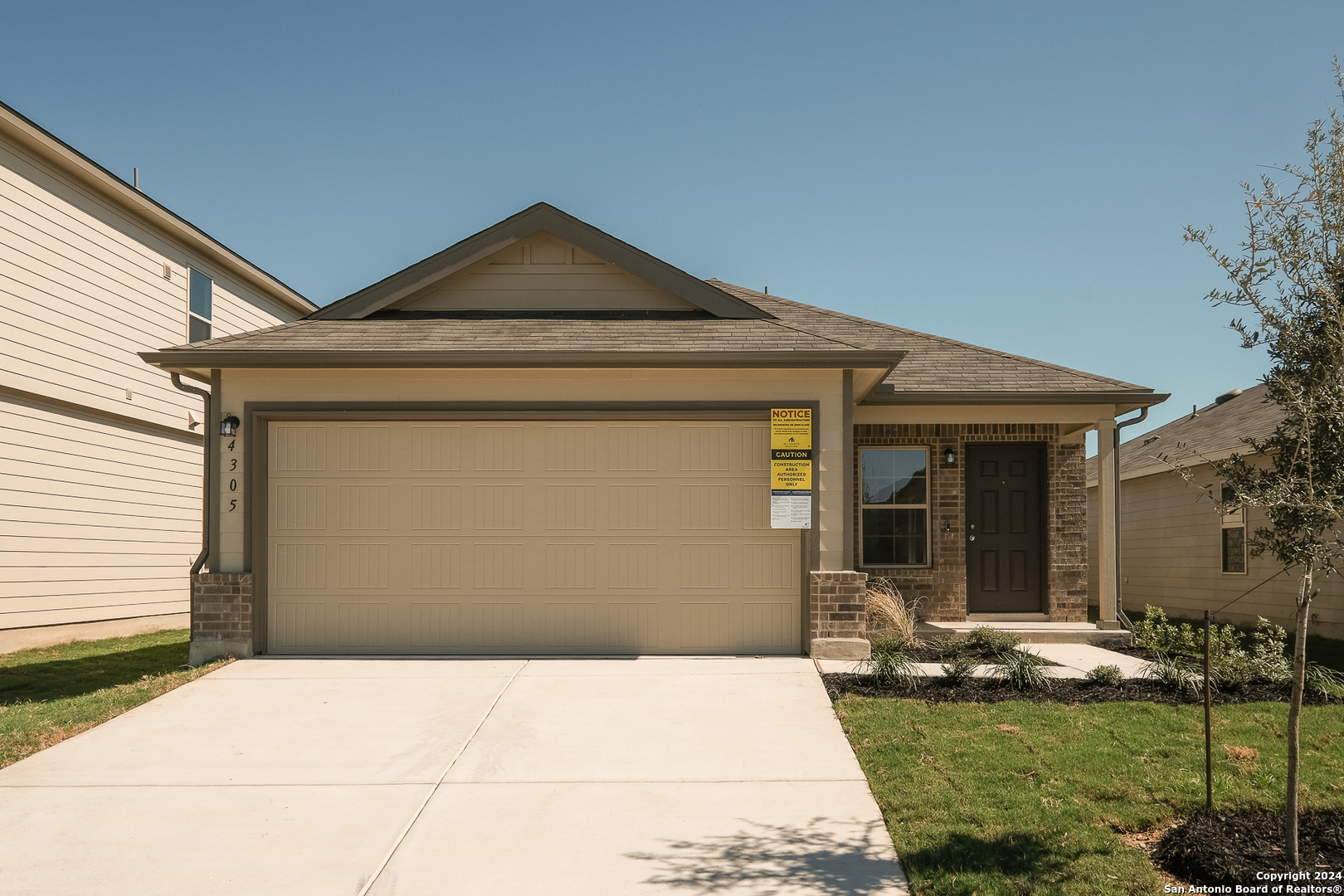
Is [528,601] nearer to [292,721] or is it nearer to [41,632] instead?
[292,721]

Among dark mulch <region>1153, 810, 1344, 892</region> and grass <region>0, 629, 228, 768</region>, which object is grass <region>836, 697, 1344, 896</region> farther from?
grass <region>0, 629, 228, 768</region>

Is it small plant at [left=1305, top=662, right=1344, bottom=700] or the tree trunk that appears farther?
small plant at [left=1305, top=662, right=1344, bottom=700]

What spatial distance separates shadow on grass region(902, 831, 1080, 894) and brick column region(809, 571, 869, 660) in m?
4.46

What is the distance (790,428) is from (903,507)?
3089 millimetres

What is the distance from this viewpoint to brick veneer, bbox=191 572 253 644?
920 cm

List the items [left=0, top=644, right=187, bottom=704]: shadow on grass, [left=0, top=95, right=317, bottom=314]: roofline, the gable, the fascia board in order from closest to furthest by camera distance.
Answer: [left=0, top=644, right=187, bottom=704]: shadow on grass, the fascia board, the gable, [left=0, top=95, right=317, bottom=314]: roofline

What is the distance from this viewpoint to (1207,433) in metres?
15.4

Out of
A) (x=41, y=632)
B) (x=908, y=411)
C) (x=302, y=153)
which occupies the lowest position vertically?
(x=41, y=632)

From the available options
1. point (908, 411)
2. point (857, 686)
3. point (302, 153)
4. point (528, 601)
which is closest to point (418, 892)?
point (857, 686)

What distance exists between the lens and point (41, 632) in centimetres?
1158

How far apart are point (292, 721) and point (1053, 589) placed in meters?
8.77

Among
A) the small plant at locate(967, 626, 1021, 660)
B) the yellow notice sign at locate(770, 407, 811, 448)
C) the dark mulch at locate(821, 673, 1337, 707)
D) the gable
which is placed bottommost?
the dark mulch at locate(821, 673, 1337, 707)

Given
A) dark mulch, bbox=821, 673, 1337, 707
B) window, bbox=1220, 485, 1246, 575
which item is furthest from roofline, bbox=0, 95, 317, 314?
window, bbox=1220, 485, 1246, 575

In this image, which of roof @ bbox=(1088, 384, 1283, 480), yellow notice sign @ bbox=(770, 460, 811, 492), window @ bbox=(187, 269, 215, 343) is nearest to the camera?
yellow notice sign @ bbox=(770, 460, 811, 492)
